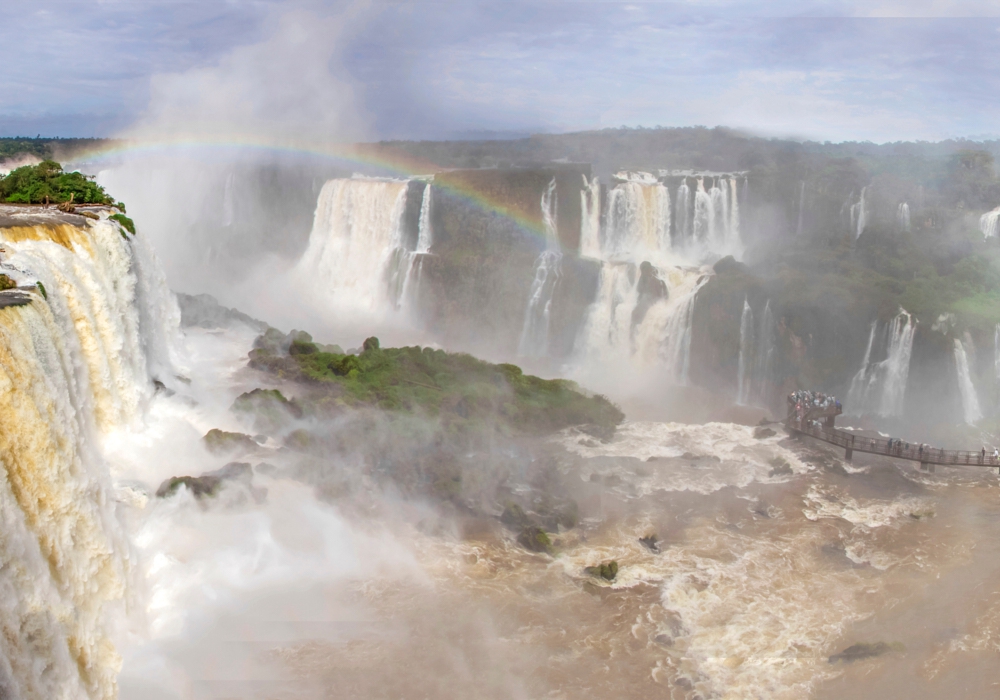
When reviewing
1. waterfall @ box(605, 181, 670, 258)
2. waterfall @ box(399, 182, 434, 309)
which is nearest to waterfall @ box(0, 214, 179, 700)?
waterfall @ box(399, 182, 434, 309)

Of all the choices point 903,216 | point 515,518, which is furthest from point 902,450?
point 903,216

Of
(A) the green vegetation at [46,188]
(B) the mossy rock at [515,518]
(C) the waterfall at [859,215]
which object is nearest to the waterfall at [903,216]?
(C) the waterfall at [859,215]

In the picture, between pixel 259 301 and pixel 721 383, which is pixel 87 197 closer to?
pixel 259 301

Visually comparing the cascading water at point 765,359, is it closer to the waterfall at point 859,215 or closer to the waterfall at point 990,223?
the waterfall at point 859,215

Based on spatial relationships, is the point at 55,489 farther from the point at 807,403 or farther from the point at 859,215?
the point at 859,215

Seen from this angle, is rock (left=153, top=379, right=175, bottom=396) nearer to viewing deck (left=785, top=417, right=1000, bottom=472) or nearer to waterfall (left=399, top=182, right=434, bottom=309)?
waterfall (left=399, top=182, right=434, bottom=309)

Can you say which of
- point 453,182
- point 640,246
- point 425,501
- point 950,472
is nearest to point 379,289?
point 453,182
